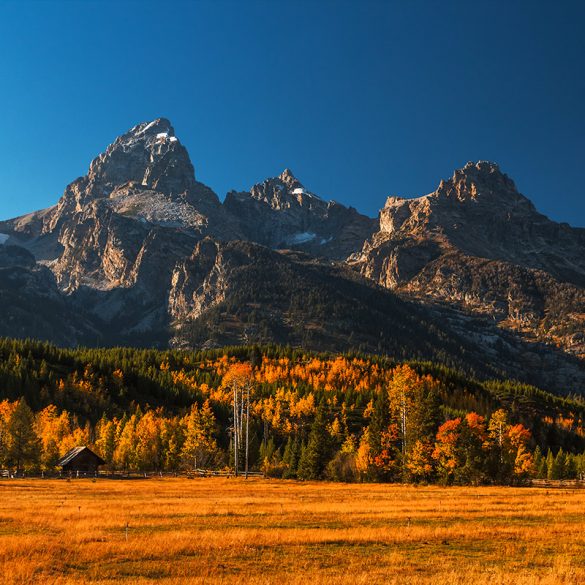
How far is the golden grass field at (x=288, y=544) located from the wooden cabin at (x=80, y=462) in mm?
54949

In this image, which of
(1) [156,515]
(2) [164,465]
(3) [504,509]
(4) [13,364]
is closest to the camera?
(1) [156,515]

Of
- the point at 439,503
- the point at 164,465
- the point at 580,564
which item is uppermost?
the point at 580,564

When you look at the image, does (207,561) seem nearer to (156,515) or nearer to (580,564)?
(580,564)

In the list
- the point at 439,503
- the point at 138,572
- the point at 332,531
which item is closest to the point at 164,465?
the point at 439,503

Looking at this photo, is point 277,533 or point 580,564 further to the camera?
point 277,533

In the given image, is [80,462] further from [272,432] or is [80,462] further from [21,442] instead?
[272,432]

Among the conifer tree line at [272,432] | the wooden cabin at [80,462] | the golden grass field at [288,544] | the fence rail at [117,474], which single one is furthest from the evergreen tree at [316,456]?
the golden grass field at [288,544]

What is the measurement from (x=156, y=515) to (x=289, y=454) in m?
63.8

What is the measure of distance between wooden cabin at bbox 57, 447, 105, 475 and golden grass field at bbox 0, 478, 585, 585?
180 feet

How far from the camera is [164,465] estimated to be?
376 ft

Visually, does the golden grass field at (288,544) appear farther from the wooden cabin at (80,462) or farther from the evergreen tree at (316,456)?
the wooden cabin at (80,462)

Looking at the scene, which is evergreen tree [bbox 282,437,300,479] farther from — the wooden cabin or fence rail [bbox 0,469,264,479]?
the wooden cabin

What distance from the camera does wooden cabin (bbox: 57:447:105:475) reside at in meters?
93.7

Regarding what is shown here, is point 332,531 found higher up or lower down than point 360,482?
higher up
